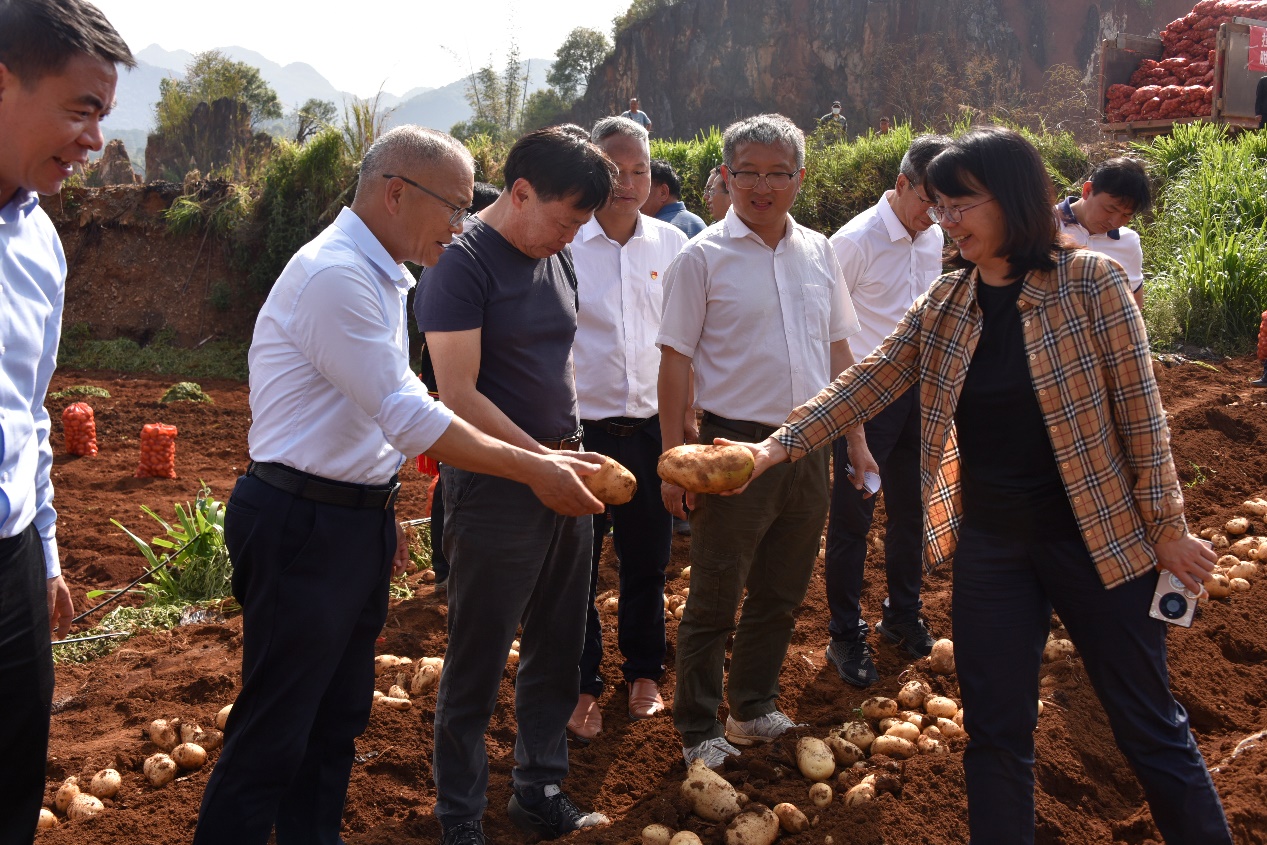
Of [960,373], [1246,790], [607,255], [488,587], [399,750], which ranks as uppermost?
[607,255]

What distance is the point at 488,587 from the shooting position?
8.93 feet

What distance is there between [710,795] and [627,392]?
1.40 m

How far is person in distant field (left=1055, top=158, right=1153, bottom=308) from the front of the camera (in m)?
4.62

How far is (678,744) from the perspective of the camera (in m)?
3.54

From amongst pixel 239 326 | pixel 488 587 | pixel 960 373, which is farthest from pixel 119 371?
pixel 960 373

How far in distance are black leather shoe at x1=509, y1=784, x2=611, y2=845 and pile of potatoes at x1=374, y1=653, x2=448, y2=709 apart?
2.42 feet

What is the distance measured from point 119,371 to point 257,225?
2843mm

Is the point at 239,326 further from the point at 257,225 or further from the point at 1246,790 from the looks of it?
the point at 1246,790

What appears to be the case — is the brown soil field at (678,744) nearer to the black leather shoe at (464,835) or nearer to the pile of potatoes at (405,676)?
the pile of potatoes at (405,676)

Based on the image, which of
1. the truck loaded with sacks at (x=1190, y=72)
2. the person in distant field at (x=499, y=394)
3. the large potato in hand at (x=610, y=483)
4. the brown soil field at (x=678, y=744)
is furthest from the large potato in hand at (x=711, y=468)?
the truck loaded with sacks at (x=1190, y=72)

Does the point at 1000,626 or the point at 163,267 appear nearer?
the point at 1000,626

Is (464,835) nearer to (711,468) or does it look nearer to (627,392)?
(711,468)

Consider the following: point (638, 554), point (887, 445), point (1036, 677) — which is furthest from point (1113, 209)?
point (1036, 677)

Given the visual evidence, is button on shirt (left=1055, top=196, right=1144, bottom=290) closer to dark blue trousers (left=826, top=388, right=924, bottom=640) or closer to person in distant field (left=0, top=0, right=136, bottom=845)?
dark blue trousers (left=826, top=388, right=924, bottom=640)
